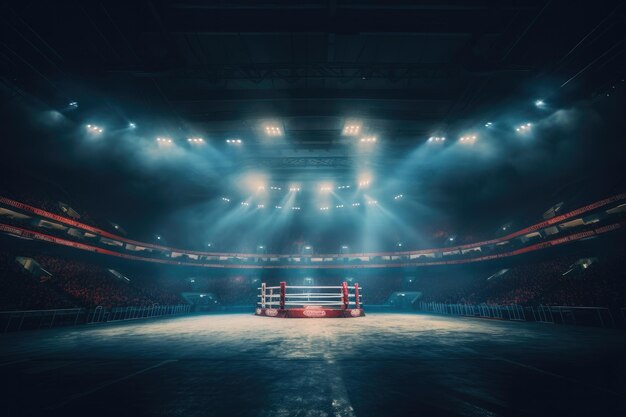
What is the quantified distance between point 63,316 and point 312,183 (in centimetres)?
1638

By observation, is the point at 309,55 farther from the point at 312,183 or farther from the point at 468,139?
the point at 312,183

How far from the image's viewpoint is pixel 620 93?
10.8 meters

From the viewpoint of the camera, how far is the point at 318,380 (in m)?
2.80

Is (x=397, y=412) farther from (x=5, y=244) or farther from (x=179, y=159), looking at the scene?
(x=5, y=244)

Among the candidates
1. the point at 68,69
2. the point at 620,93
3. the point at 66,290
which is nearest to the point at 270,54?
the point at 68,69

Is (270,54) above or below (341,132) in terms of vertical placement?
above

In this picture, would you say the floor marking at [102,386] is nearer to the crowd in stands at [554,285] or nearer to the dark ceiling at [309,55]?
the dark ceiling at [309,55]

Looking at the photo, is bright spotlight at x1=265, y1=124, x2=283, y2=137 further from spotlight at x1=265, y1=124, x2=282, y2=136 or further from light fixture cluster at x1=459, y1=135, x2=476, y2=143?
light fixture cluster at x1=459, y1=135, x2=476, y2=143

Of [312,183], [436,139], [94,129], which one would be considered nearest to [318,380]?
[436,139]

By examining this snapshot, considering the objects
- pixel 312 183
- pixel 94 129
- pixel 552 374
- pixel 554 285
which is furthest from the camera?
pixel 312 183

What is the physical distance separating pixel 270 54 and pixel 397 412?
39.9ft

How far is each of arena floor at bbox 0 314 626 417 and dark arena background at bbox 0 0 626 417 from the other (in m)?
0.04

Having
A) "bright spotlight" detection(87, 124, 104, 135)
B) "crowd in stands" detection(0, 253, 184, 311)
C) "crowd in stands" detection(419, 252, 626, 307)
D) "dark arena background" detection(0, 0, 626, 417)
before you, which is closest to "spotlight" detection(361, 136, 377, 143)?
"dark arena background" detection(0, 0, 626, 417)

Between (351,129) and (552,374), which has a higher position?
(351,129)
